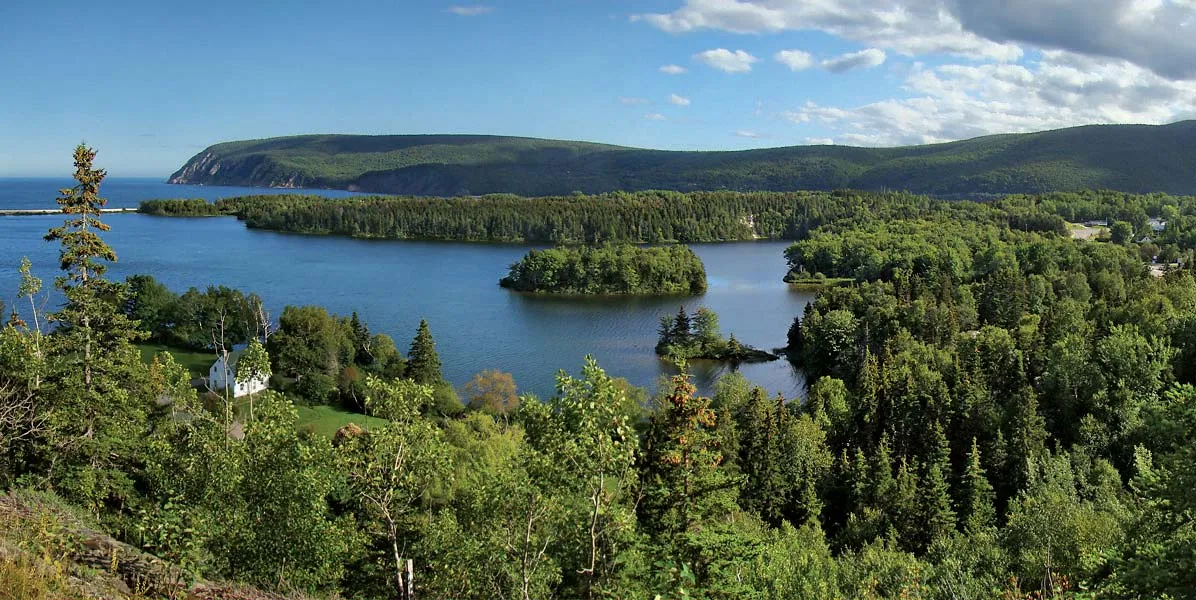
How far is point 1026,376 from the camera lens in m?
23.5

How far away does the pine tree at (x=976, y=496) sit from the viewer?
56.6ft

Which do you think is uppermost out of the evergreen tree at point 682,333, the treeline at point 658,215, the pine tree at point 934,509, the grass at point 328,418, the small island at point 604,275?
the treeline at point 658,215

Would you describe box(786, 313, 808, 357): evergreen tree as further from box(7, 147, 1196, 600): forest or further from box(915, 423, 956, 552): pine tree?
box(915, 423, 956, 552): pine tree

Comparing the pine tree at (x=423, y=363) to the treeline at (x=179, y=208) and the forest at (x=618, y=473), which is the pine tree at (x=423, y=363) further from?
the treeline at (x=179, y=208)

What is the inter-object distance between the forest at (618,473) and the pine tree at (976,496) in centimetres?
6

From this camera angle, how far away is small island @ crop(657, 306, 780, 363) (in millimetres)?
38375

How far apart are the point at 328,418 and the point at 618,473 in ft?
69.6

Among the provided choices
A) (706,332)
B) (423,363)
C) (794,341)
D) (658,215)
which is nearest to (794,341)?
(794,341)

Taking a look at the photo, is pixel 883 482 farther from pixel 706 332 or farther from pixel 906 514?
pixel 706 332

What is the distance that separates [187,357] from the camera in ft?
115

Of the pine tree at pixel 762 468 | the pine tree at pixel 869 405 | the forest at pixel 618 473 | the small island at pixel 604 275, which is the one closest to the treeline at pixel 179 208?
the small island at pixel 604 275

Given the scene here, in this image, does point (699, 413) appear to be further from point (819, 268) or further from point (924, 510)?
point (819, 268)

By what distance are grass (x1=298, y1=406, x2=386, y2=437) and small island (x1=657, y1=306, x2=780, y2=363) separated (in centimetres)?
1549

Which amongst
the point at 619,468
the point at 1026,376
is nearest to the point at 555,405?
the point at 619,468
